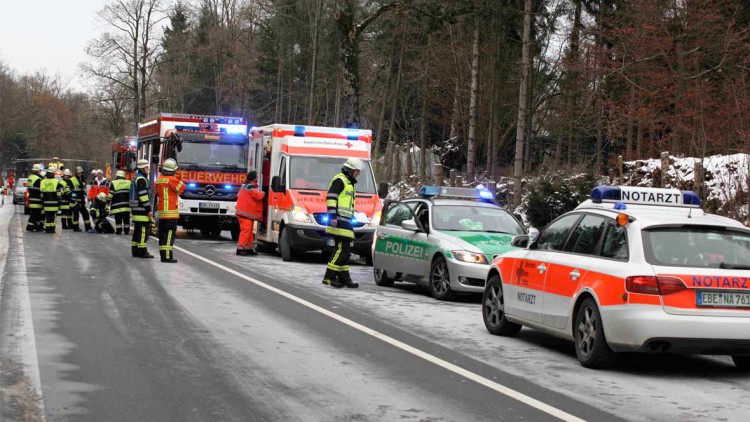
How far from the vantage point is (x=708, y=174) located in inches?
842

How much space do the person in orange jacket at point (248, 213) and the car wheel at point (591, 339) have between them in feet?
43.3

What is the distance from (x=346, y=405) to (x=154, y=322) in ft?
14.4

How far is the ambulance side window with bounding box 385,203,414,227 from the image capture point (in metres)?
15.9

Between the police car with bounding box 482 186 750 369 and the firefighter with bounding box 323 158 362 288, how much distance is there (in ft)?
18.9

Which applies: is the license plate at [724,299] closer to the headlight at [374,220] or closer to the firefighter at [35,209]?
the headlight at [374,220]

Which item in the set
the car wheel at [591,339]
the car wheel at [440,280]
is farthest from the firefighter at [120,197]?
the car wheel at [591,339]

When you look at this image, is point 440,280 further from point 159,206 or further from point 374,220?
point 159,206

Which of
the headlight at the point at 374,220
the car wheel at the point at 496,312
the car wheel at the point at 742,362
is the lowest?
the car wheel at the point at 742,362

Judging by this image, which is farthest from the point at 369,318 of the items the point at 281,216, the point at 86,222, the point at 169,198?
the point at 86,222

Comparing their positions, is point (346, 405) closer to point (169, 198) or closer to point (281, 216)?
point (169, 198)

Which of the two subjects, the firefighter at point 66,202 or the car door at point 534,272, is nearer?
the car door at point 534,272

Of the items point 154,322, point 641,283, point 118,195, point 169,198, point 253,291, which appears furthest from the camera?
point 118,195

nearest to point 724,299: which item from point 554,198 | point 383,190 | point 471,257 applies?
point 471,257

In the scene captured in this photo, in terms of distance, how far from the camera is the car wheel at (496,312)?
1067 centimetres
